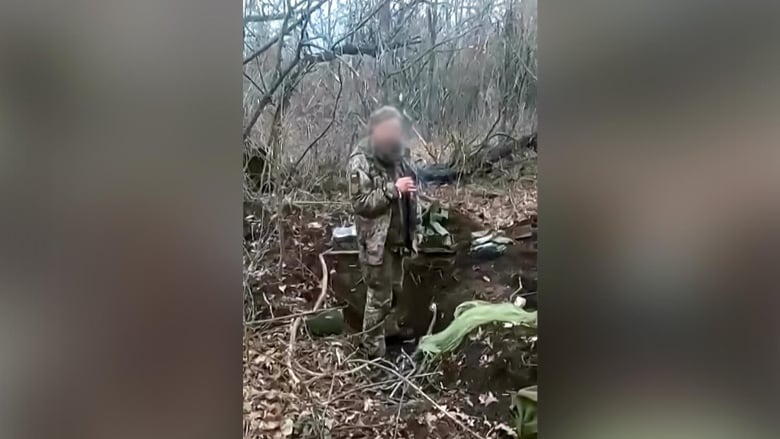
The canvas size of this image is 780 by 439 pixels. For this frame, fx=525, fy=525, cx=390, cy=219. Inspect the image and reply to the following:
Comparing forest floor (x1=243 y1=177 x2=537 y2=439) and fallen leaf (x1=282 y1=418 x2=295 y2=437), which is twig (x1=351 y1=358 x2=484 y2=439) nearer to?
forest floor (x1=243 y1=177 x2=537 y2=439)

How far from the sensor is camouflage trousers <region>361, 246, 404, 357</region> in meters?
0.90

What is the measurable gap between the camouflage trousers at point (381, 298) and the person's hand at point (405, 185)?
0.10m

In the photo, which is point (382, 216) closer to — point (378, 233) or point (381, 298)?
point (378, 233)

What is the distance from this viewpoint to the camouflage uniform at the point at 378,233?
90 cm

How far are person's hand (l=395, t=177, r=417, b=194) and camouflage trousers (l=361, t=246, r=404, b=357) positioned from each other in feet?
0.34

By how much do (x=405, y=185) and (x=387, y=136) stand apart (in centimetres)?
9

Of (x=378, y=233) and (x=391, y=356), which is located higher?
(x=378, y=233)

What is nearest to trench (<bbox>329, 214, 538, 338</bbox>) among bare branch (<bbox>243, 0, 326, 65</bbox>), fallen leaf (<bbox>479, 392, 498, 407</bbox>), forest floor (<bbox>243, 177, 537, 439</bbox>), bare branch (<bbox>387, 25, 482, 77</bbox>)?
forest floor (<bbox>243, 177, 537, 439</bbox>)

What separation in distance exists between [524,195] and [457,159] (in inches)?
5.1

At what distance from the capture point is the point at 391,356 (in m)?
0.91

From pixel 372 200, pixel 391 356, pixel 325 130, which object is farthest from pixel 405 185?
pixel 391 356
